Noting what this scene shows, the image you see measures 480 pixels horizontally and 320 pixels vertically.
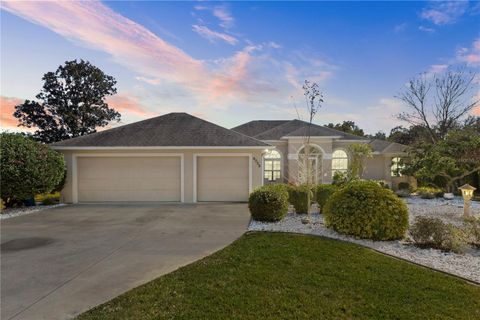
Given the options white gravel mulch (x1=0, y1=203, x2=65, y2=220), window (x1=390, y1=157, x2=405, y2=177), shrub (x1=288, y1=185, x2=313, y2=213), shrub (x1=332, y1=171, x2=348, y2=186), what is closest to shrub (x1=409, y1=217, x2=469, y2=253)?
shrub (x1=288, y1=185, x2=313, y2=213)

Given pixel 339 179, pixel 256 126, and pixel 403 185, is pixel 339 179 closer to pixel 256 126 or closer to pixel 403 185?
pixel 403 185

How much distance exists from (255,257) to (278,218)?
3.53 metres

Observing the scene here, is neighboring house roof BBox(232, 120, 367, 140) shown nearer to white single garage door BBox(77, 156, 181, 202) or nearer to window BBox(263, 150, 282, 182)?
window BBox(263, 150, 282, 182)

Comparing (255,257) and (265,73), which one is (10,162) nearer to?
(255,257)

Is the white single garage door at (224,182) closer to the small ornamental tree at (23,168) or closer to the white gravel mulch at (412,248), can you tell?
the white gravel mulch at (412,248)

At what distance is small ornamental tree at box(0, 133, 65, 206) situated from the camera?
10789 millimetres

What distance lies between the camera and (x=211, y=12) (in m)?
11.0

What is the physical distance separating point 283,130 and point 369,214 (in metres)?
15.8

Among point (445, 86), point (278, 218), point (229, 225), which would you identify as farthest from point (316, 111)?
point (445, 86)

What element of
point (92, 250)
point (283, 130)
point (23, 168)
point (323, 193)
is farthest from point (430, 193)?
point (23, 168)

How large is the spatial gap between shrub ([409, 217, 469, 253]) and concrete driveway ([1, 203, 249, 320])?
14.8ft

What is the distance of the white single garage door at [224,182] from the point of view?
14.0m

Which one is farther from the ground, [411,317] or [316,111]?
[316,111]

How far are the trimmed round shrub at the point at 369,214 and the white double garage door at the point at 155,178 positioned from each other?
23.1 ft
